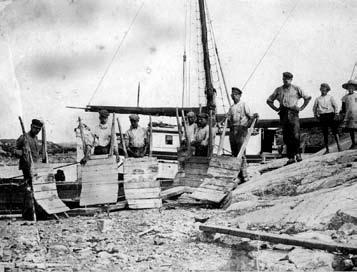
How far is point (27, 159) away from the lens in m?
8.27

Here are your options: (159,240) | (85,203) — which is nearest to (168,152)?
(85,203)

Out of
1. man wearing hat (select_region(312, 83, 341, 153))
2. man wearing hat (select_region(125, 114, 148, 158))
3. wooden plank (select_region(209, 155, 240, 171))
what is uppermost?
man wearing hat (select_region(312, 83, 341, 153))

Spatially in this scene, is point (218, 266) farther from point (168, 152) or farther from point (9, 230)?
point (168, 152)

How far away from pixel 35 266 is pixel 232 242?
2.60m

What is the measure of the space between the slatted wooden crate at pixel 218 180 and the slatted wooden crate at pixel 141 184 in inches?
34.4

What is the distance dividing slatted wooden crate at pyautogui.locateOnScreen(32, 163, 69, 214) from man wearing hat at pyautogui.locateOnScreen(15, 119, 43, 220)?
13 centimetres

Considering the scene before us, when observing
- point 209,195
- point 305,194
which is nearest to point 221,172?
point 209,195

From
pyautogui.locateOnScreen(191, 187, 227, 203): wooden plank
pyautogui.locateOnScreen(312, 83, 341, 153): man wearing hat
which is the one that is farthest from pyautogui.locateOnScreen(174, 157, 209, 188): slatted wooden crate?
pyautogui.locateOnScreen(312, 83, 341, 153): man wearing hat

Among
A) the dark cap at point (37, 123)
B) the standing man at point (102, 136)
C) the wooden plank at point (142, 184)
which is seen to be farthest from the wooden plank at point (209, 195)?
the dark cap at point (37, 123)

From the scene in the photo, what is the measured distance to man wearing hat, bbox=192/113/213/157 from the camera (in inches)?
409

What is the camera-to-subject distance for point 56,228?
7.35m

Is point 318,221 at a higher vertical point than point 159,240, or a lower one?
higher

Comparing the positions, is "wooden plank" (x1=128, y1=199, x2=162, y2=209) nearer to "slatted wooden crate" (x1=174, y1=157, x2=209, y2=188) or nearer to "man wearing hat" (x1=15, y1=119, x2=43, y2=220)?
"slatted wooden crate" (x1=174, y1=157, x2=209, y2=188)

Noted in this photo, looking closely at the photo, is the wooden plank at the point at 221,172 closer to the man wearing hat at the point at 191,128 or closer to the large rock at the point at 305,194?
the large rock at the point at 305,194
